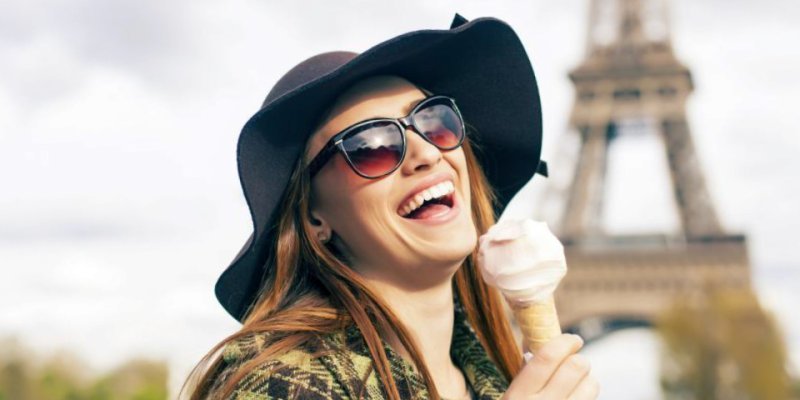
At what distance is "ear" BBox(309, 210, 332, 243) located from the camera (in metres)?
2.58

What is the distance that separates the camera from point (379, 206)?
8.01 ft

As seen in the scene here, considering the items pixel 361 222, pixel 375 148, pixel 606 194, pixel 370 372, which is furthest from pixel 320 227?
pixel 606 194

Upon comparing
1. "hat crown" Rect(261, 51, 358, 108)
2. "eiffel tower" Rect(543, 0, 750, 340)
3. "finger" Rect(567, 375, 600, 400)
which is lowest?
"eiffel tower" Rect(543, 0, 750, 340)

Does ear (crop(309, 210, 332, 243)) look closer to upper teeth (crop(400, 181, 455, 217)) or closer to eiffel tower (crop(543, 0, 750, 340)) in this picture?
upper teeth (crop(400, 181, 455, 217))

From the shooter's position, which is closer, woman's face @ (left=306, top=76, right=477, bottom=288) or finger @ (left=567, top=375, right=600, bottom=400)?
finger @ (left=567, top=375, right=600, bottom=400)

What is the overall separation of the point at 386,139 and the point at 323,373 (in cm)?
55

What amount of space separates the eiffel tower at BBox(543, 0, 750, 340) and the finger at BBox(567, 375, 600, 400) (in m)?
28.8

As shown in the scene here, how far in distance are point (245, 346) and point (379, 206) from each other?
453 mm

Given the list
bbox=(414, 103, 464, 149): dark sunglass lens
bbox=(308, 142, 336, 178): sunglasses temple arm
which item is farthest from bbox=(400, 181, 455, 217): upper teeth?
bbox=(308, 142, 336, 178): sunglasses temple arm

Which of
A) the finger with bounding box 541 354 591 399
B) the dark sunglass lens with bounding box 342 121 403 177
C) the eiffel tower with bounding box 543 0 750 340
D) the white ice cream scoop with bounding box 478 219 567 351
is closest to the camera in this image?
the finger with bounding box 541 354 591 399

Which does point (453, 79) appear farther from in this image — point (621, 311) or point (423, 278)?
point (621, 311)

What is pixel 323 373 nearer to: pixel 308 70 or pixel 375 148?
pixel 375 148

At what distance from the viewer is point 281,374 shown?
216cm

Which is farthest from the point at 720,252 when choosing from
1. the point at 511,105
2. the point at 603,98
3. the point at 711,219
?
the point at 511,105
